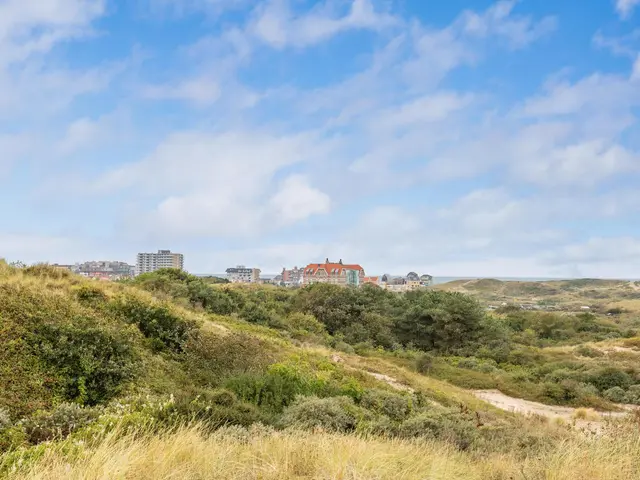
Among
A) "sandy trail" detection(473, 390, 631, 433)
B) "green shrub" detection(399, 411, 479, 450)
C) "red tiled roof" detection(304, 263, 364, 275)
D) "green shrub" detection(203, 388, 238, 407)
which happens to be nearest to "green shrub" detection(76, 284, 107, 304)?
"green shrub" detection(203, 388, 238, 407)

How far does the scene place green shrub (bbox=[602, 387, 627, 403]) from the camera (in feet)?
62.7

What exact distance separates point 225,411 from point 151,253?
10929 cm

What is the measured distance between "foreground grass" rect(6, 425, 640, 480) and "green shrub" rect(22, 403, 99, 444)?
0.95 meters

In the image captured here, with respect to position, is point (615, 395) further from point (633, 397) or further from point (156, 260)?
point (156, 260)

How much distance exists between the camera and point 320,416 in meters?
6.82

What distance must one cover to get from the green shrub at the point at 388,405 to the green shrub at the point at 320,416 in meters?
1.76

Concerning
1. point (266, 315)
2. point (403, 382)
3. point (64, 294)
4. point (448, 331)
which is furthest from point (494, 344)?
point (64, 294)

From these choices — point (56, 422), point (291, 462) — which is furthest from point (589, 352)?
point (56, 422)

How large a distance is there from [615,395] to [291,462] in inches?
801

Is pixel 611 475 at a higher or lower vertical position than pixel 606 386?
higher

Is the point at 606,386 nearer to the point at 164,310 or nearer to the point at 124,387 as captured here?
the point at 164,310

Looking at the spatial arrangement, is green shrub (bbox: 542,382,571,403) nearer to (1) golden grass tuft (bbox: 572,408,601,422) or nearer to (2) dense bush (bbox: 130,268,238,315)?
(1) golden grass tuft (bbox: 572,408,601,422)

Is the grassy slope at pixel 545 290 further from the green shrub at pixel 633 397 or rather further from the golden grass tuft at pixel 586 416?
the golden grass tuft at pixel 586 416

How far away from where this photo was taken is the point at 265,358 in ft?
38.0
